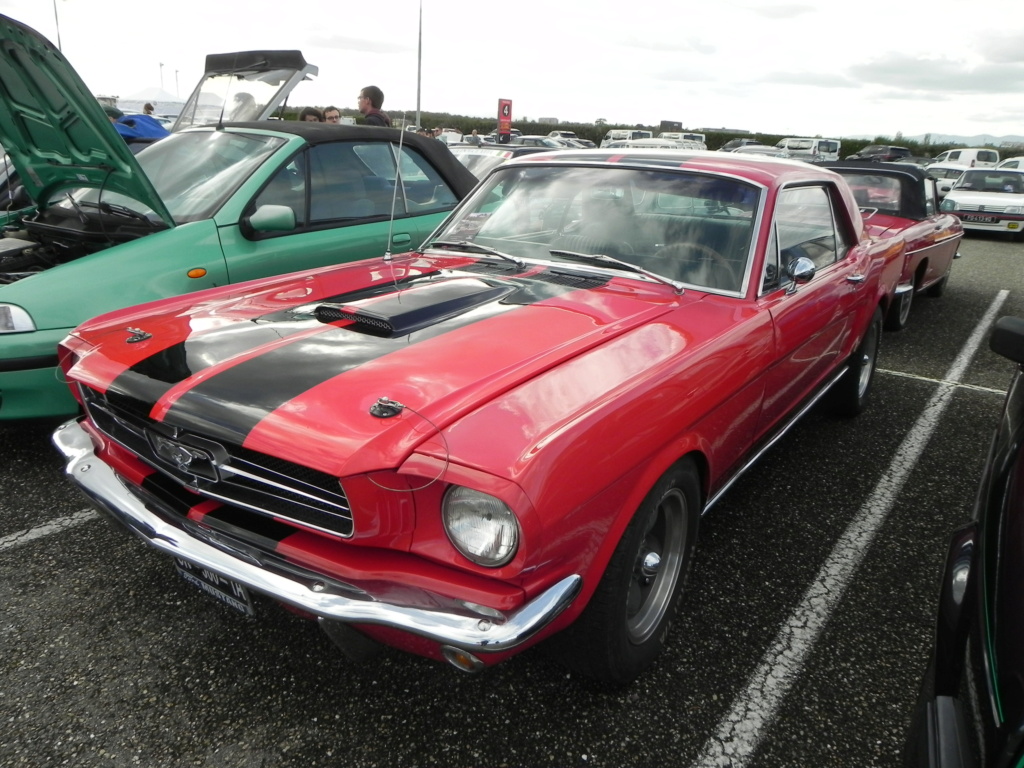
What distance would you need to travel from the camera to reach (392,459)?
158 cm

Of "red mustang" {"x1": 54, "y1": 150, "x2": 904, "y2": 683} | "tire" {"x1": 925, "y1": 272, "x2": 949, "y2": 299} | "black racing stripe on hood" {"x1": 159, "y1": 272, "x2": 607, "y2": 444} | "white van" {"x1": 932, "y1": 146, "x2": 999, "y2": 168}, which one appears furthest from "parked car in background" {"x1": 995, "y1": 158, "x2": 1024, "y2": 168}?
"black racing stripe on hood" {"x1": 159, "y1": 272, "x2": 607, "y2": 444}

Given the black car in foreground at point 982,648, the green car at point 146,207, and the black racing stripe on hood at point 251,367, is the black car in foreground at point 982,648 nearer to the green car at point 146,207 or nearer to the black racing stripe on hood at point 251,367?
the black racing stripe on hood at point 251,367

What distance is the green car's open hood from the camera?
10.1 feet

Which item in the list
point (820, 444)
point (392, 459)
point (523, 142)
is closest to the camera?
point (392, 459)

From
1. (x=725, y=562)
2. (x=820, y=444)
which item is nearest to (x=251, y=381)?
(x=725, y=562)

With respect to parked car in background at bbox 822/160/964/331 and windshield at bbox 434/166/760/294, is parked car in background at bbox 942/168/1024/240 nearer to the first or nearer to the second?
parked car in background at bbox 822/160/964/331

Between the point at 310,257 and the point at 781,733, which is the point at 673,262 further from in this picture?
the point at 310,257

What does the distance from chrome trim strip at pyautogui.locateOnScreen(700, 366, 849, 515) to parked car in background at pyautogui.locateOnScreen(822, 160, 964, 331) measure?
2.88m

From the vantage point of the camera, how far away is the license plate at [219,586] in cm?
182

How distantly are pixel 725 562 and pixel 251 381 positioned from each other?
6.21ft

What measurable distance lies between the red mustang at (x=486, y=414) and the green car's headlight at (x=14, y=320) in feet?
2.93

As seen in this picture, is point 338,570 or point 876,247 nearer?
point 338,570

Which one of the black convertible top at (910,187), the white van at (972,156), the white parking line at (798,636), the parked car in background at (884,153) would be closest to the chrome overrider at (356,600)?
the white parking line at (798,636)

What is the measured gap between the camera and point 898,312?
20.9 feet
